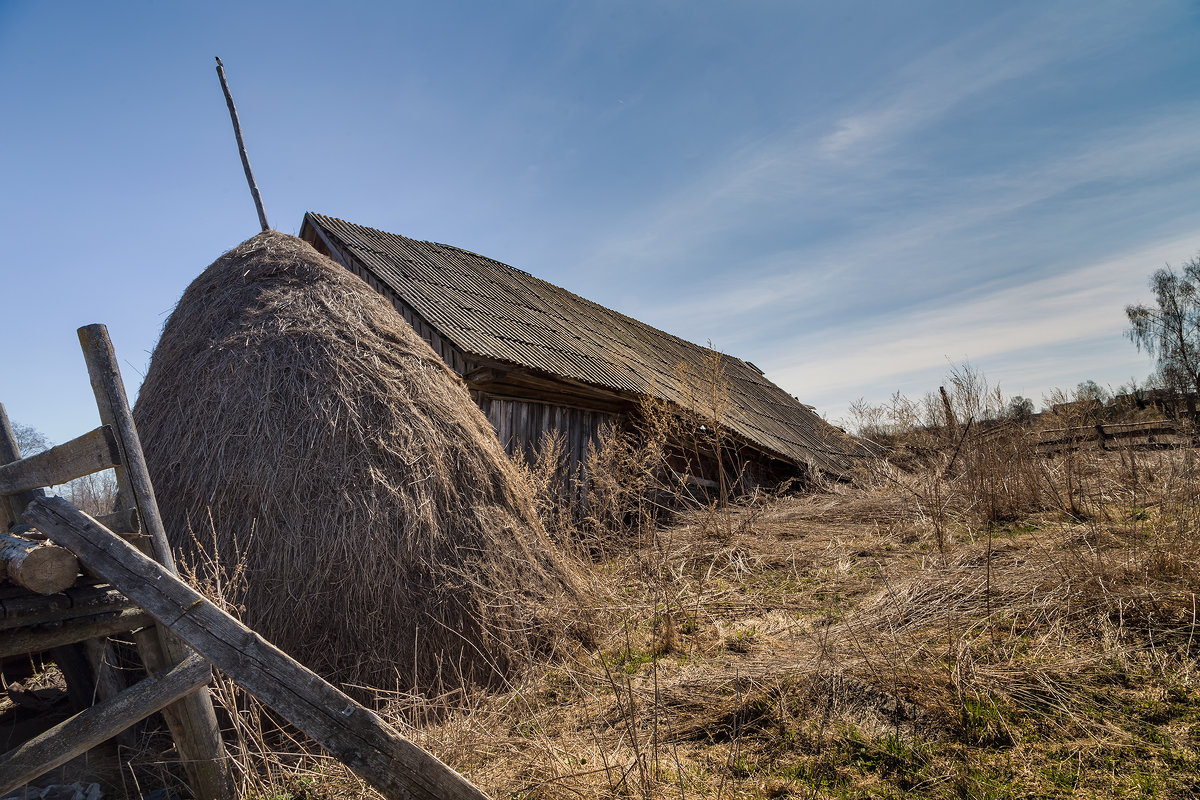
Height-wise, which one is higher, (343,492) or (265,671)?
(343,492)

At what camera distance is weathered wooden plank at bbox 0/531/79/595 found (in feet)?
7.62

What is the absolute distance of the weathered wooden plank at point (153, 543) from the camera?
2.87 meters

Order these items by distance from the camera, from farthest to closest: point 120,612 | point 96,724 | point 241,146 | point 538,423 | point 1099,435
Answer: point 1099,435
point 538,423
point 241,146
point 120,612
point 96,724

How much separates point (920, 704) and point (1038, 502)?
5.91 metres

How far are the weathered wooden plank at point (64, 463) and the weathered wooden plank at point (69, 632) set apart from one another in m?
0.61

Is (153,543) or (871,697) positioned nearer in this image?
(153,543)

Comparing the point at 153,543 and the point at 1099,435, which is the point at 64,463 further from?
the point at 1099,435

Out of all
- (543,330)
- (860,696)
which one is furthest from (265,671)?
(543,330)

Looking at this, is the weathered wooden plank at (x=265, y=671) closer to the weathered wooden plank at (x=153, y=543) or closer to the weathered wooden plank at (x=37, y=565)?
the weathered wooden plank at (x=37, y=565)

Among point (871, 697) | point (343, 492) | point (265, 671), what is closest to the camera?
point (265, 671)

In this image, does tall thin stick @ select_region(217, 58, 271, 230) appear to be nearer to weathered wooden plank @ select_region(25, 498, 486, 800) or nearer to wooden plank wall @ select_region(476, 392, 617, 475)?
wooden plank wall @ select_region(476, 392, 617, 475)

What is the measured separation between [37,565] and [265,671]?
94cm

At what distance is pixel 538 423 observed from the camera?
9227 mm

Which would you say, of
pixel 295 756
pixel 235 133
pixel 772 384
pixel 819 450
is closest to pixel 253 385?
pixel 295 756
